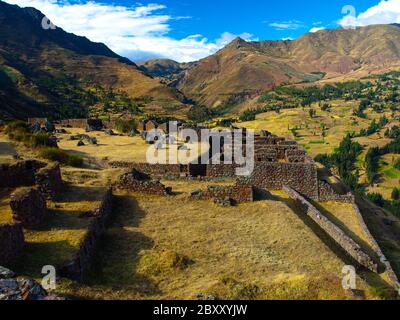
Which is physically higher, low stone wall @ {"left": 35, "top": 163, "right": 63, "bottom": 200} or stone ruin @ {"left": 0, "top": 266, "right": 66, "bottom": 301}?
low stone wall @ {"left": 35, "top": 163, "right": 63, "bottom": 200}

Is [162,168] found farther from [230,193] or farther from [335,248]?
[335,248]

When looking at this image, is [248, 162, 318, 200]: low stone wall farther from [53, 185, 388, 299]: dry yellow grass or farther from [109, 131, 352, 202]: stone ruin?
[53, 185, 388, 299]: dry yellow grass

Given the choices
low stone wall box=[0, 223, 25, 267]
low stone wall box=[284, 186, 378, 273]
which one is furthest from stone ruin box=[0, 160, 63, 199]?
low stone wall box=[284, 186, 378, 273]

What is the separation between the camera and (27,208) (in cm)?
1661

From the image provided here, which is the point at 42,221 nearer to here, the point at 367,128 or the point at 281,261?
the point at 281,261

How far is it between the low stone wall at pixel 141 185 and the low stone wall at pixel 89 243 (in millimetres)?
1728

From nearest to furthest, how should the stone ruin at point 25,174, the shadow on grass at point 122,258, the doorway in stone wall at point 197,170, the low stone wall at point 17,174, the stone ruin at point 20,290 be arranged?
the stone ruin at point 20,290
the shadow on grass at point 122,258
the stone ruin at point 25,174
the low stone wall at point 17,174
the doorway in stone wall at point 197,170

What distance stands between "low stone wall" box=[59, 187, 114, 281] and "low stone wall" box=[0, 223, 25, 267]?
1782 millimetres

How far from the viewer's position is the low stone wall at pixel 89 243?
13.9 metres

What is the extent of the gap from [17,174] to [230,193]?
11713 millimetres

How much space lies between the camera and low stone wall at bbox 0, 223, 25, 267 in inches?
530

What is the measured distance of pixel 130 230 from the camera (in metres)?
19.2
